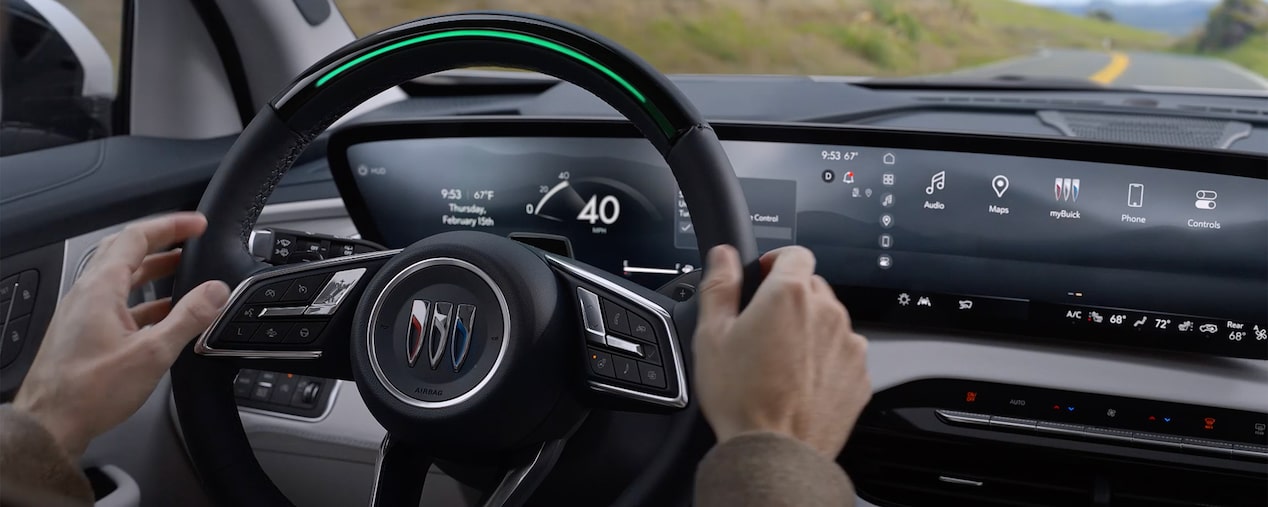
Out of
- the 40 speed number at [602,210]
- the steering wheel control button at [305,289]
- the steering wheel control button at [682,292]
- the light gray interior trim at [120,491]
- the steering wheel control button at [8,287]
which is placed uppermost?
the 40 speed number at [602,210]

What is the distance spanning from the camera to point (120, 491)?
1.82m

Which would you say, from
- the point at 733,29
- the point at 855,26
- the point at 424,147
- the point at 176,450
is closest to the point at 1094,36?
the point at 855,26

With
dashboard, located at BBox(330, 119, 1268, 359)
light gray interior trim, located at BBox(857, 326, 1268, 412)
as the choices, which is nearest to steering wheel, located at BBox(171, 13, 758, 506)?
dashboard, located at BBox(330, 119, 1268, 359)

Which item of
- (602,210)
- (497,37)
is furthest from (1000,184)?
(497,37)

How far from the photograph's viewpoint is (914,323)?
184cm

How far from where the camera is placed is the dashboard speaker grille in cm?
179

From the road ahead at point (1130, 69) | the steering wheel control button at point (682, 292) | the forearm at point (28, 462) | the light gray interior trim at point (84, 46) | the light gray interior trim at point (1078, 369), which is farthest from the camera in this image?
the road ahead at point (1130, 69)

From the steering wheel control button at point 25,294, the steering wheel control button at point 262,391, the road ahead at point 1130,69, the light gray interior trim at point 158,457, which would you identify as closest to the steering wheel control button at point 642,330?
the steering wheel control button at point 262,391

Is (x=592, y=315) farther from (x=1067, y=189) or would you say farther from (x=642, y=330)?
(x=1067, y=189)

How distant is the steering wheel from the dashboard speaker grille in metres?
0.91

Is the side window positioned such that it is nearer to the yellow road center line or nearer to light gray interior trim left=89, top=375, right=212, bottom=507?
light gray interior trim left=89, top=375, right=212, bottom=507

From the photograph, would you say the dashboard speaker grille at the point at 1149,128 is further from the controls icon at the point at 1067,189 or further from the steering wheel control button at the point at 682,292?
the steering wheel control button at the point at 682,292

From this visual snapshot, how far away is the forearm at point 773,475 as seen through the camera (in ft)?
3.11

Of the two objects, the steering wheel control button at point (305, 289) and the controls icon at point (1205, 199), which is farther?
the controls icon at point (1205, 199)
